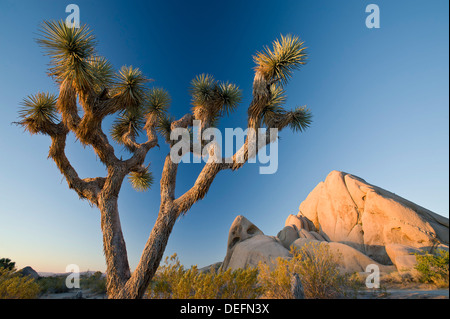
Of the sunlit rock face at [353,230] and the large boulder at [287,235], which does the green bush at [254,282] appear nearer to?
the sunlit rock face at [353,230]

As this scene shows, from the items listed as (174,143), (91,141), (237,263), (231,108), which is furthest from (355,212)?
(91,141)

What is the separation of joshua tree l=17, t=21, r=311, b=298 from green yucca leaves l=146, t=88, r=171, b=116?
1.54 meters

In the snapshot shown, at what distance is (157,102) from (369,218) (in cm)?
1539

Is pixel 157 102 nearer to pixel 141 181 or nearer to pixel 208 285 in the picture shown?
pixel 141 181

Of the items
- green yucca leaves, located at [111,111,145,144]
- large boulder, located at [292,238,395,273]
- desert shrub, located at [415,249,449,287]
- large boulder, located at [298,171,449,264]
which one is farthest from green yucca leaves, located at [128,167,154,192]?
large boulder, located at [298,171,449,264]

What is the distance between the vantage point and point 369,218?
15.0 m

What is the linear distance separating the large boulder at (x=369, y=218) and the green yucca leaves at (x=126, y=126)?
15.4m

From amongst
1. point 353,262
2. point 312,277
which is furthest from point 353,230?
point 312,277

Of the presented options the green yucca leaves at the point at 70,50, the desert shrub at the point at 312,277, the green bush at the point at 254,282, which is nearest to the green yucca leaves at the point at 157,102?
the green yucca leaves at the point at 70,50

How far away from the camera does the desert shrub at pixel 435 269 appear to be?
686 cm
